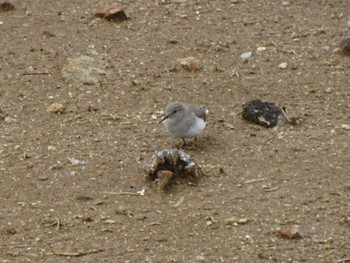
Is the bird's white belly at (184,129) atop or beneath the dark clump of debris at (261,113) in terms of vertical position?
atop

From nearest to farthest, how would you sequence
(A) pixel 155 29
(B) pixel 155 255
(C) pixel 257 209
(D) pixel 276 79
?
1. (B) pixel 155 255
2. (C) pixel 257 209
3. (D) pixel 276 79
4. (A) pixel 155 29

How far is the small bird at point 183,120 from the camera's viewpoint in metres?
6.78

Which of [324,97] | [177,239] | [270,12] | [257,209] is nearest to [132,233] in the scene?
[177,239]

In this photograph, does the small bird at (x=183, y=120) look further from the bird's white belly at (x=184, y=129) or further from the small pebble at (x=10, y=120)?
the small pebble at (x=10, y=120)

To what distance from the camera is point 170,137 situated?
7.14m

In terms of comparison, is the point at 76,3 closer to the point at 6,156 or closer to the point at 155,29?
the point at 155,29

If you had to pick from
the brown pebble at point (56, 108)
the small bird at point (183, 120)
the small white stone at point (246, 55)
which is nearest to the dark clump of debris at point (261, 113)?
the small bird at point (183, 120)

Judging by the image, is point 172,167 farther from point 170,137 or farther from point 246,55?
point 246,55

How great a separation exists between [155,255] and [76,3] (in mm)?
4172

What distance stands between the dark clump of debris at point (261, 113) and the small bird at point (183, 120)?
401 mm

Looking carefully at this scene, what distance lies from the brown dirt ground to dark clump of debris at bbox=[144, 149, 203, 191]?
0.10 meters

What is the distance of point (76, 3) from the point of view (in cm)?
914

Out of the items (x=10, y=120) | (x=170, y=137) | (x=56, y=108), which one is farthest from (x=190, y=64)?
(x=10, y=120)

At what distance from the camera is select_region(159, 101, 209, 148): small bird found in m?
6.78
